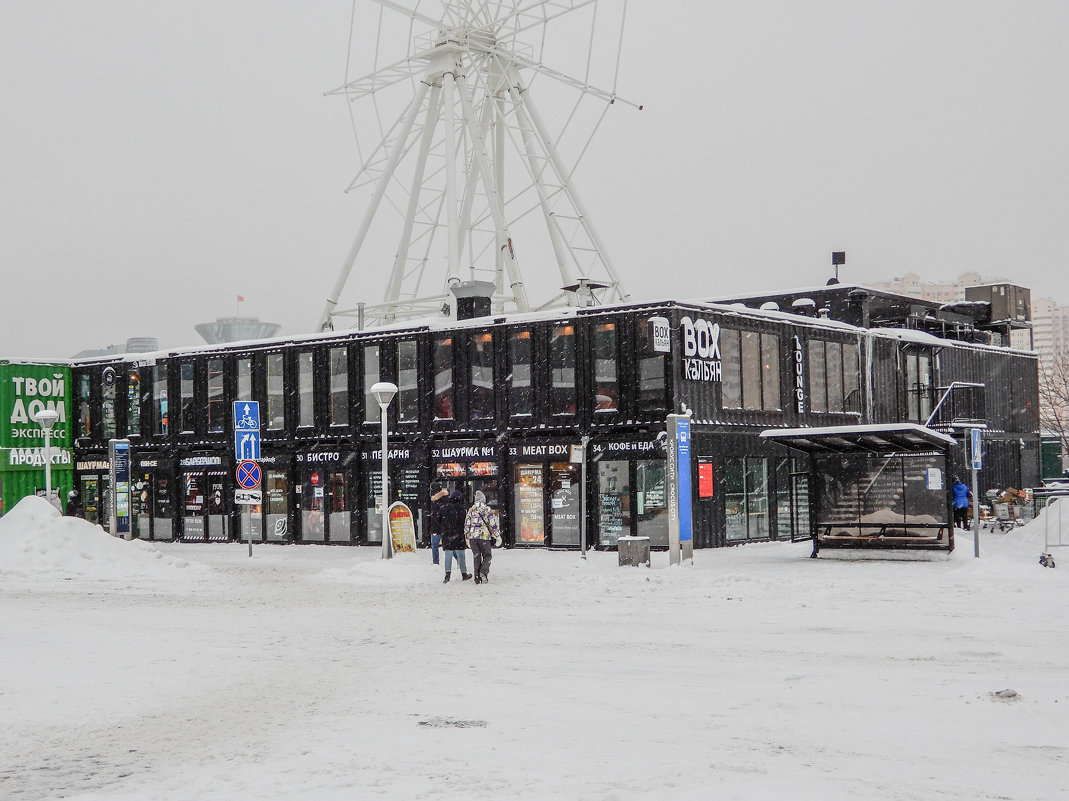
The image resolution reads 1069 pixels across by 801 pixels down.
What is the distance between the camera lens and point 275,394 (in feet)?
139

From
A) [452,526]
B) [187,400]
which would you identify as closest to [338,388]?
[187,400]

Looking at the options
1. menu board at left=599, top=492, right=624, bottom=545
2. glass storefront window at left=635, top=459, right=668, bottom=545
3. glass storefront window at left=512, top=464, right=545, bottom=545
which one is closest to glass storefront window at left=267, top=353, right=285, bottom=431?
glass storefront window at left=512, top=464, right=545, bottom=545

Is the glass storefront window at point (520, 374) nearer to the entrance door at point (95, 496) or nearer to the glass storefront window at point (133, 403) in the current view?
the glass storefront window at point (133, 403)

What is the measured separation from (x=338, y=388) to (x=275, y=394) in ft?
9.74

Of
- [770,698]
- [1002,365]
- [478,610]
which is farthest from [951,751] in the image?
[1002,365]

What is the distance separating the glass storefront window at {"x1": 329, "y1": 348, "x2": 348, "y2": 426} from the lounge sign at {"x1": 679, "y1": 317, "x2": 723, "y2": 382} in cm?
1229

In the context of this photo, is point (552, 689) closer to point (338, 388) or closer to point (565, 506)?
point (565, 506)

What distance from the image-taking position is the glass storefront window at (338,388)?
40.5 meters

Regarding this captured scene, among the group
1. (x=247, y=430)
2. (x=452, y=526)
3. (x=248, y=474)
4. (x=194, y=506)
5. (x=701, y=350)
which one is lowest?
(x=194, y=506)

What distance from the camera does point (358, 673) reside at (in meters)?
13.3

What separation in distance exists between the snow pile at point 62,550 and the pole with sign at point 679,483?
1146 cm

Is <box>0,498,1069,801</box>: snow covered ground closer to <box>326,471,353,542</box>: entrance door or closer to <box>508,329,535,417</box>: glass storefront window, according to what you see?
<box>508,329,535,417</box>: glass storefront window

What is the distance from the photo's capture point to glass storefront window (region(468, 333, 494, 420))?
3688cm

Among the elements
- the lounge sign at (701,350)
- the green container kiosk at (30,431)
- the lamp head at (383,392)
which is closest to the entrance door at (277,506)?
the green container kiosk at (30,431)
